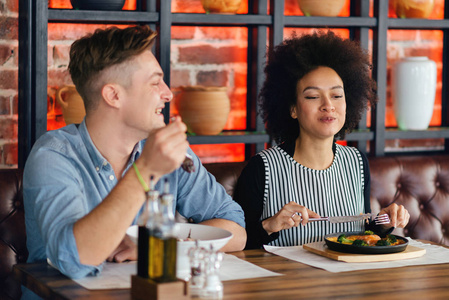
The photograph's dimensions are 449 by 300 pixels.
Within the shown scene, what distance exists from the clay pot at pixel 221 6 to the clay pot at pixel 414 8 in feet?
2.89

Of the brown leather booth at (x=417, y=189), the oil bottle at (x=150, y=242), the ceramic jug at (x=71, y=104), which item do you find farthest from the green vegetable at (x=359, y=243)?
the ceramic jug at (x=71, y=104)

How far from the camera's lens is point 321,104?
8.36 feet

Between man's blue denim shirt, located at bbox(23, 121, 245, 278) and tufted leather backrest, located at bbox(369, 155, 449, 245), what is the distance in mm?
982

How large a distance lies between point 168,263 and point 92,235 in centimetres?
30

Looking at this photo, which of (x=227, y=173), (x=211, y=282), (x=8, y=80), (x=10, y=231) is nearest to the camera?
(x=211, y=282)

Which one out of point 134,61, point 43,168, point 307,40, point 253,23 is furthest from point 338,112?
point 43,168

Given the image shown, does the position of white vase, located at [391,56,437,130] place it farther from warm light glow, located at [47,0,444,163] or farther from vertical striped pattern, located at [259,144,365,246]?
vertical striped pattern, located at [259,144,365,246]

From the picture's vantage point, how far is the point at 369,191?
2.72 m

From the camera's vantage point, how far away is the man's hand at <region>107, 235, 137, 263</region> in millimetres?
1815

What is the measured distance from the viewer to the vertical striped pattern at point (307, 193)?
2516 millimetres

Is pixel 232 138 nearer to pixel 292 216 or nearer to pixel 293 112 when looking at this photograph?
pixel 293 112

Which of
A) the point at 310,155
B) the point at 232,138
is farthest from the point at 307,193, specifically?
the point at 232,138

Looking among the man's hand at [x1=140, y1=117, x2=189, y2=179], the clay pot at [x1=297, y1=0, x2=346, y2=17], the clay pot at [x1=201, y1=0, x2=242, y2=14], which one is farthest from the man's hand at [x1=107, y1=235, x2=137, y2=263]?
the clay pot at [x1=297, y1=0, x2=346, y2=17]

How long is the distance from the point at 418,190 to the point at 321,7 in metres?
0.91
